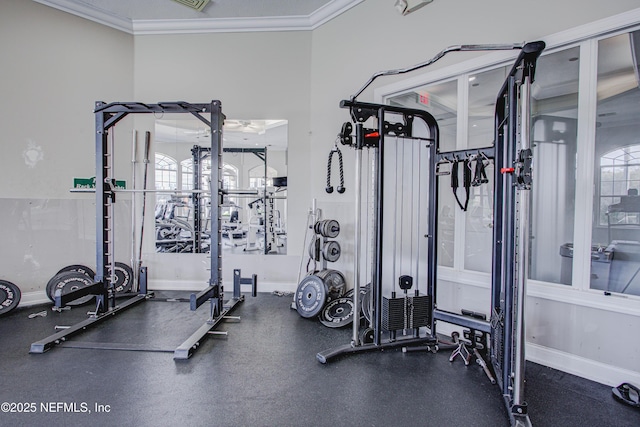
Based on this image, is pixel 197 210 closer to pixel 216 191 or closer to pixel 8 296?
pixel 216 191

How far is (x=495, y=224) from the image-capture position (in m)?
2.45

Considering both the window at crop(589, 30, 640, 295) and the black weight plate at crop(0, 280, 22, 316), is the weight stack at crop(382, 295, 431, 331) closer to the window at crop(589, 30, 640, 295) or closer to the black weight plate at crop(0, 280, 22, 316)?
the window at crop(589, 30, 640, 295)

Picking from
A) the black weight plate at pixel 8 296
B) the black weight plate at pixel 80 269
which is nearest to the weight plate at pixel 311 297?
the black weight plate at pixel 80 269

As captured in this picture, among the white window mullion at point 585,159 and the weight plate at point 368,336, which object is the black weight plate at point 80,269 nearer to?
the weight plate at point 368,336

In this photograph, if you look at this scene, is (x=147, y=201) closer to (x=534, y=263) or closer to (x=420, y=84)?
(x=420, y=84)

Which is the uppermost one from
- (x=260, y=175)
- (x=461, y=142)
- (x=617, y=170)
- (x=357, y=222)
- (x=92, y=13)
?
(x=92, y=13)

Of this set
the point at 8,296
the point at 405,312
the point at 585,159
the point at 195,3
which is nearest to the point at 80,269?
the point at 8,296

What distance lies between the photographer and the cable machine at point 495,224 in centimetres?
179

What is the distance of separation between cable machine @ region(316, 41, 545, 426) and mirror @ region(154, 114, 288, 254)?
1836mm

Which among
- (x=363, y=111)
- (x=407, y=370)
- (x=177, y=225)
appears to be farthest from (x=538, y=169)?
(x=177, y=225)

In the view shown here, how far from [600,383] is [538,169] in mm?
1625

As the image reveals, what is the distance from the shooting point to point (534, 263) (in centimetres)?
280

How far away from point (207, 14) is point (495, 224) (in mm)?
4359

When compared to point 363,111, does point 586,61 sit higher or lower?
higher
